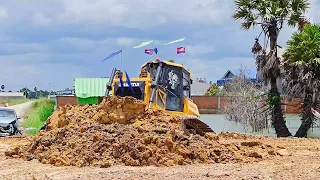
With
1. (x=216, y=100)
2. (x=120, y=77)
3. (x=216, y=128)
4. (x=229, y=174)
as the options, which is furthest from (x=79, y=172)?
(x=216, y=100)

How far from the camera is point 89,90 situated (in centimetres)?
4059

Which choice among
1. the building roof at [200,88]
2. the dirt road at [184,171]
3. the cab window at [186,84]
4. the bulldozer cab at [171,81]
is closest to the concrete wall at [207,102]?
the building roof at [200,88]

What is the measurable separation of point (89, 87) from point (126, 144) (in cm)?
2870

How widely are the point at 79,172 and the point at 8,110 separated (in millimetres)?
16012

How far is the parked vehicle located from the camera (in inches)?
999

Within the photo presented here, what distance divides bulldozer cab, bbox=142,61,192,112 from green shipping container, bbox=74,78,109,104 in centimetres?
2003

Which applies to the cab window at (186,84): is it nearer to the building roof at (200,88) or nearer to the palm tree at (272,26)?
the palm tree at (272,26)

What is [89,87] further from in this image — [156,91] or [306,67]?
[156,91]

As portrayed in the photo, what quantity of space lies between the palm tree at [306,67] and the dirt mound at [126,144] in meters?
7.39

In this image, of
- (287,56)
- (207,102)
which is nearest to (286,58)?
(287,56)

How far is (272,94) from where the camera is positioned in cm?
2323

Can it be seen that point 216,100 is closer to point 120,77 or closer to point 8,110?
point 8,110

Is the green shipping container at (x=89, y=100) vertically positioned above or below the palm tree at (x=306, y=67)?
below

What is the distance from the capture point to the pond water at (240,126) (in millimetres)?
23656
